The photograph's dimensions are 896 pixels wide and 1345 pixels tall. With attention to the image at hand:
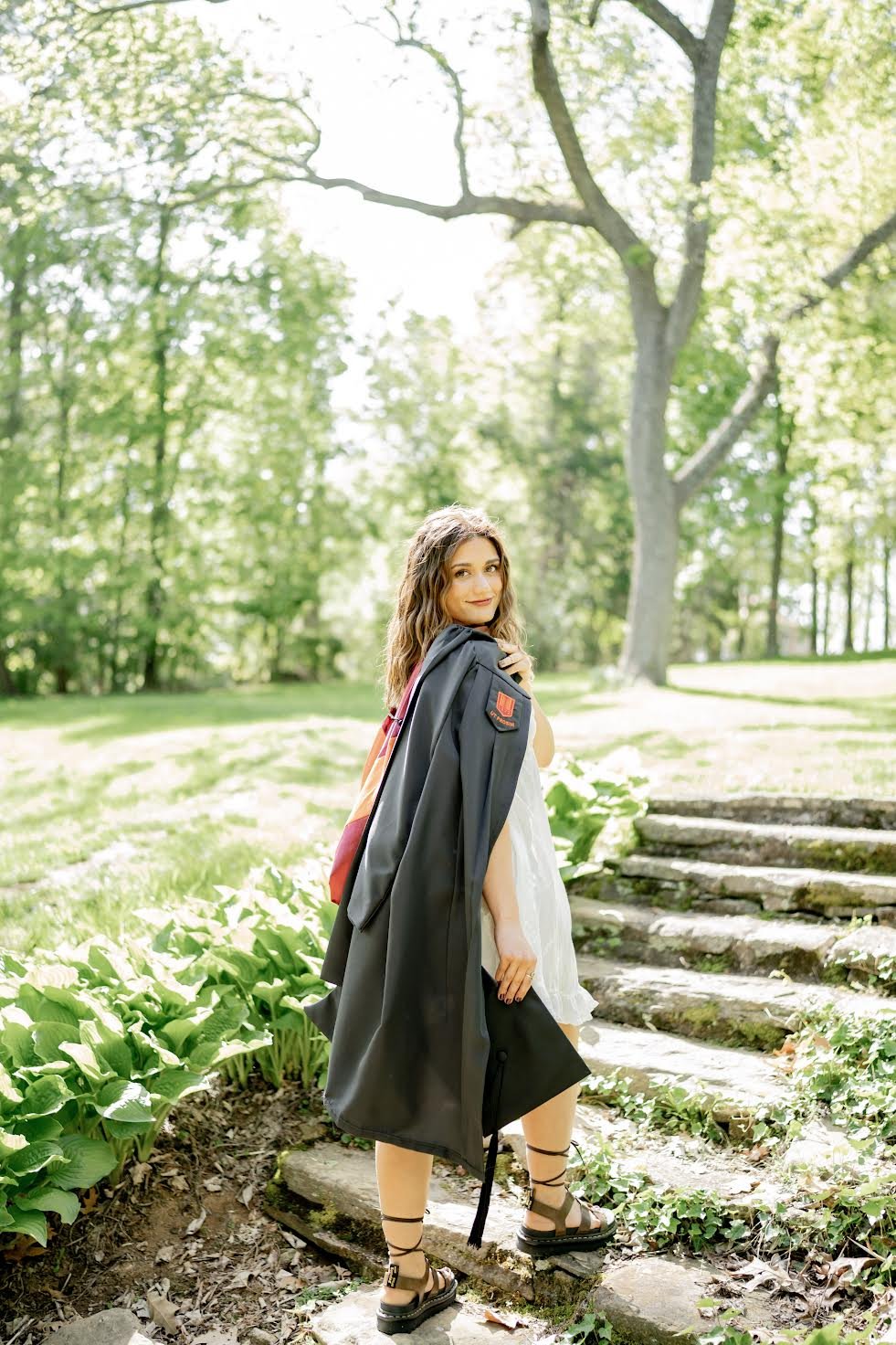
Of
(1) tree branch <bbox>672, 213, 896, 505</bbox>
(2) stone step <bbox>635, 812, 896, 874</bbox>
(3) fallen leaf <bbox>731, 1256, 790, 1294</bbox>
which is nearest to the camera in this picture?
(3) fallen leaf <bbox>731, 1256, 790, 1294</bbox>

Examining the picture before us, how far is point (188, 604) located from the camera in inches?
805

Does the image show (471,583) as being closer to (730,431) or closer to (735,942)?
(735,942)

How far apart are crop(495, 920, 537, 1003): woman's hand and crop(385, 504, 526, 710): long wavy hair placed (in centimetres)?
68

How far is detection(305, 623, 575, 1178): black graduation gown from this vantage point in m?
2.37

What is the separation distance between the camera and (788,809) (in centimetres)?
497

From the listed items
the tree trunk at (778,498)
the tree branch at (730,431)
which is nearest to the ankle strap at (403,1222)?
the tree branch at (730,431)

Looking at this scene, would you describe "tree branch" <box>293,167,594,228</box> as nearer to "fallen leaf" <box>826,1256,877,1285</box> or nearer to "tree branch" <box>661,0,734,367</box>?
"tree branch" <box>661,0,734,367</box>

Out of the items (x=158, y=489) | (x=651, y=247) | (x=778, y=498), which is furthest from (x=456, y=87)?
(x=778, y=498)

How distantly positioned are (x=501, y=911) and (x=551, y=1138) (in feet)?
2.34

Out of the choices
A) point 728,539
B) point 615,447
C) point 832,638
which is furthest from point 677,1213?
point 832,638

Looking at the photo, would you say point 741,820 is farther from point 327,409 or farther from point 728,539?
point 728,539

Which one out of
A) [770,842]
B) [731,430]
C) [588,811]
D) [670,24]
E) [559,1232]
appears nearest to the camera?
[559,1232]

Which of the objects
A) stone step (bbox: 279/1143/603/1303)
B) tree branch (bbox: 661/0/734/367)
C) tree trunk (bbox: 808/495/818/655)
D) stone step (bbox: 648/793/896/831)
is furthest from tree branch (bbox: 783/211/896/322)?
tree trunk (bbox: 808/495/818/655)

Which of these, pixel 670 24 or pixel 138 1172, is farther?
pixel 670 24
